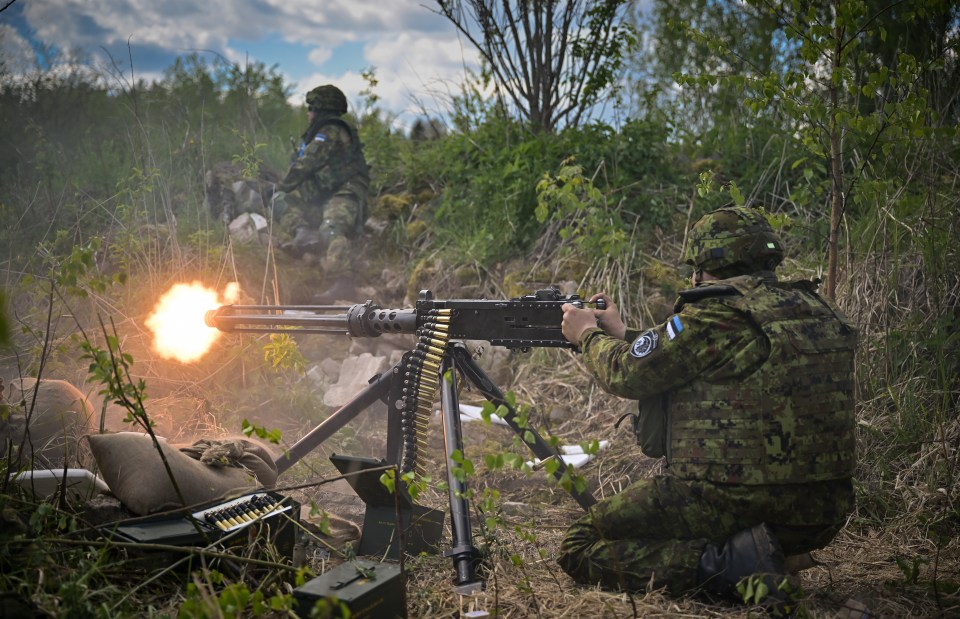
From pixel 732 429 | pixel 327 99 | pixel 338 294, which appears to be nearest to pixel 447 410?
pixel 732 429

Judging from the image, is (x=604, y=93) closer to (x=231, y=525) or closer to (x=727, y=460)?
(x=727, y=460)

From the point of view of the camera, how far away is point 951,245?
5316 millimetres

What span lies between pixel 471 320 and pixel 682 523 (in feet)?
5.38

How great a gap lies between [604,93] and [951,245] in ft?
12.7

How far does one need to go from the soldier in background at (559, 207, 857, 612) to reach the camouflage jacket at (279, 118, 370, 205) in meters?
5.81

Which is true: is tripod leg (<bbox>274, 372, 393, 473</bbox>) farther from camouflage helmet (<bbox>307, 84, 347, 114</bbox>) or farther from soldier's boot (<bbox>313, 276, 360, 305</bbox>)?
camouflage helmet (<bbox>307, 84, 347, 114</bbox>)

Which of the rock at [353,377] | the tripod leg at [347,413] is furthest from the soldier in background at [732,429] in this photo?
the rock at [353,377]

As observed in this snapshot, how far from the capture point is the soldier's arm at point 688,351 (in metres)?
3.38

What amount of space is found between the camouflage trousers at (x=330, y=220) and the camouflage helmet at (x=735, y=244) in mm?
5248

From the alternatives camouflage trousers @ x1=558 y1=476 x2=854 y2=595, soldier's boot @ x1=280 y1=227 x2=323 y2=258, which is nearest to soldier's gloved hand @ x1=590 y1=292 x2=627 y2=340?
camouflage trousers @ x1=558 y1=476 x2=854 y2=595

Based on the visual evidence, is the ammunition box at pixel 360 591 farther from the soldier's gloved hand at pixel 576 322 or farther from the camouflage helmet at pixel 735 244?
the camouflage helmet at pixel 735 244

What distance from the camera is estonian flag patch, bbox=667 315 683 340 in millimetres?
3436

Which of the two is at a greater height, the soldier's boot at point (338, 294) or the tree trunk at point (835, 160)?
the tree trunk at point (835, 160)

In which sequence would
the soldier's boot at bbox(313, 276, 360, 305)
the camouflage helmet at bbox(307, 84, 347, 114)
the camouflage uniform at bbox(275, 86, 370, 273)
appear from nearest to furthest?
the soldier's boot at bbox(313, 276, 360, 305)
the camouflage uniform at bbox(275, 86, 370, 273)
the camouflage helmet at bbox(307, 84, 347, 114)
